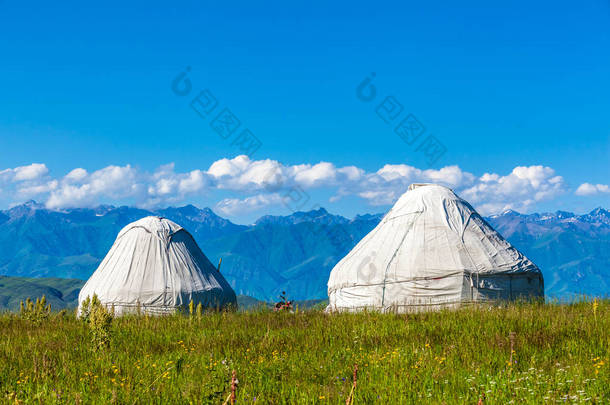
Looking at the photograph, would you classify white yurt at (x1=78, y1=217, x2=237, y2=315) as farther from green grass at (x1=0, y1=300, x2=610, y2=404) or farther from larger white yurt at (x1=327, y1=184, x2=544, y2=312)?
green grass at (x1=0, y1=300, x2=610, y2=404)

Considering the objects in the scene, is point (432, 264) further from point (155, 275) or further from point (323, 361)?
point (323, 361)

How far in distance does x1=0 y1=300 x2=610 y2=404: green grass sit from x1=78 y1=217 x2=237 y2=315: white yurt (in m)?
8.68

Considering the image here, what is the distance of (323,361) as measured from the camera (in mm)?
6453

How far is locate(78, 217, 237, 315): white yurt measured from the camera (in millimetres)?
18469

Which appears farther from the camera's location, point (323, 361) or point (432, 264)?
point (432, 264)

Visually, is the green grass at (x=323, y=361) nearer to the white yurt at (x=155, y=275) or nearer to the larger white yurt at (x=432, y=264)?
the larger white yurt at (x=432, y=264)

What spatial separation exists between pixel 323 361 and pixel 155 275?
44.4ft

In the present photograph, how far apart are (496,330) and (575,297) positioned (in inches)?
224

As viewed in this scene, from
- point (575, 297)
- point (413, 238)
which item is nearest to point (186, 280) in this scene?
point (413, 238)

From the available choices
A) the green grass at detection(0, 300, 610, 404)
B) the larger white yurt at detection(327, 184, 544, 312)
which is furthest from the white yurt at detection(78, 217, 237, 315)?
the green grass at detection(0, 300, 610, 404)

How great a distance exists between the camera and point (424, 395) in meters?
5.00

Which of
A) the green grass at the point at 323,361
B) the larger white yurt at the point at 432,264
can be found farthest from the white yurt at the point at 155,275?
the green grass at the point at 323,361

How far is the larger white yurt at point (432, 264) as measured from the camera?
1577 centimetres

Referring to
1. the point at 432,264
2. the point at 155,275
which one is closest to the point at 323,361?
the point at 432,264
